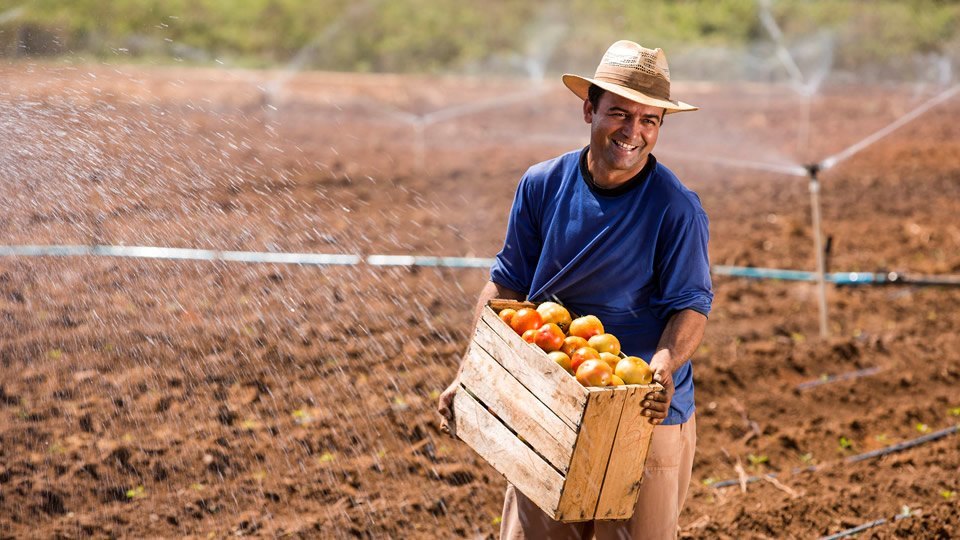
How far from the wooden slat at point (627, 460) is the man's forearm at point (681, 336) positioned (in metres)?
0.21

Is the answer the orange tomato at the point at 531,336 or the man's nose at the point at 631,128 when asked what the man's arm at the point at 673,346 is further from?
the man's nose at the point at 631,128

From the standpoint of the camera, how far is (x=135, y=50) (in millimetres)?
19359

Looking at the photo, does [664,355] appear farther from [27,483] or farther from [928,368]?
[928,368]

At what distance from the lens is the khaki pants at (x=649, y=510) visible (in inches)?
Result: 123

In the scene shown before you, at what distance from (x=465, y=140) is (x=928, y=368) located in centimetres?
875

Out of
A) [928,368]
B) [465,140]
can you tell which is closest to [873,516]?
[928,368]

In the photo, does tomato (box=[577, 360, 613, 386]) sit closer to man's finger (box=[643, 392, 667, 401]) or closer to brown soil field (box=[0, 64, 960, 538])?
man's finger (box=[643, 392, 667, 401])

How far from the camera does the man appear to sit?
3.05m

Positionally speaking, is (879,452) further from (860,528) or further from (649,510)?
(649,510)

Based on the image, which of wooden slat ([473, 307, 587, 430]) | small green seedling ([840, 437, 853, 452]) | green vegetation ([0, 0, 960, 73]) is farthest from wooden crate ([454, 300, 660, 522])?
green vegetation ([0, 0, 960, 73])

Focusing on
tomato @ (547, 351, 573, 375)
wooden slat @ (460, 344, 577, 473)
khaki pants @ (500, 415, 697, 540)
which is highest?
tomato @ (547, 351, 573, 375)

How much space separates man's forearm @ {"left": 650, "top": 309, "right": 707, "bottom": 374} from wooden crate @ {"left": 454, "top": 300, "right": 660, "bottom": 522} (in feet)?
0.69

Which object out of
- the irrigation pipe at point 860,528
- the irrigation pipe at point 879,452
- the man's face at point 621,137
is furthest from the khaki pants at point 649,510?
the irrigation pipe at point 879,452

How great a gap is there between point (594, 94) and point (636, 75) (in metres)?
0.19
